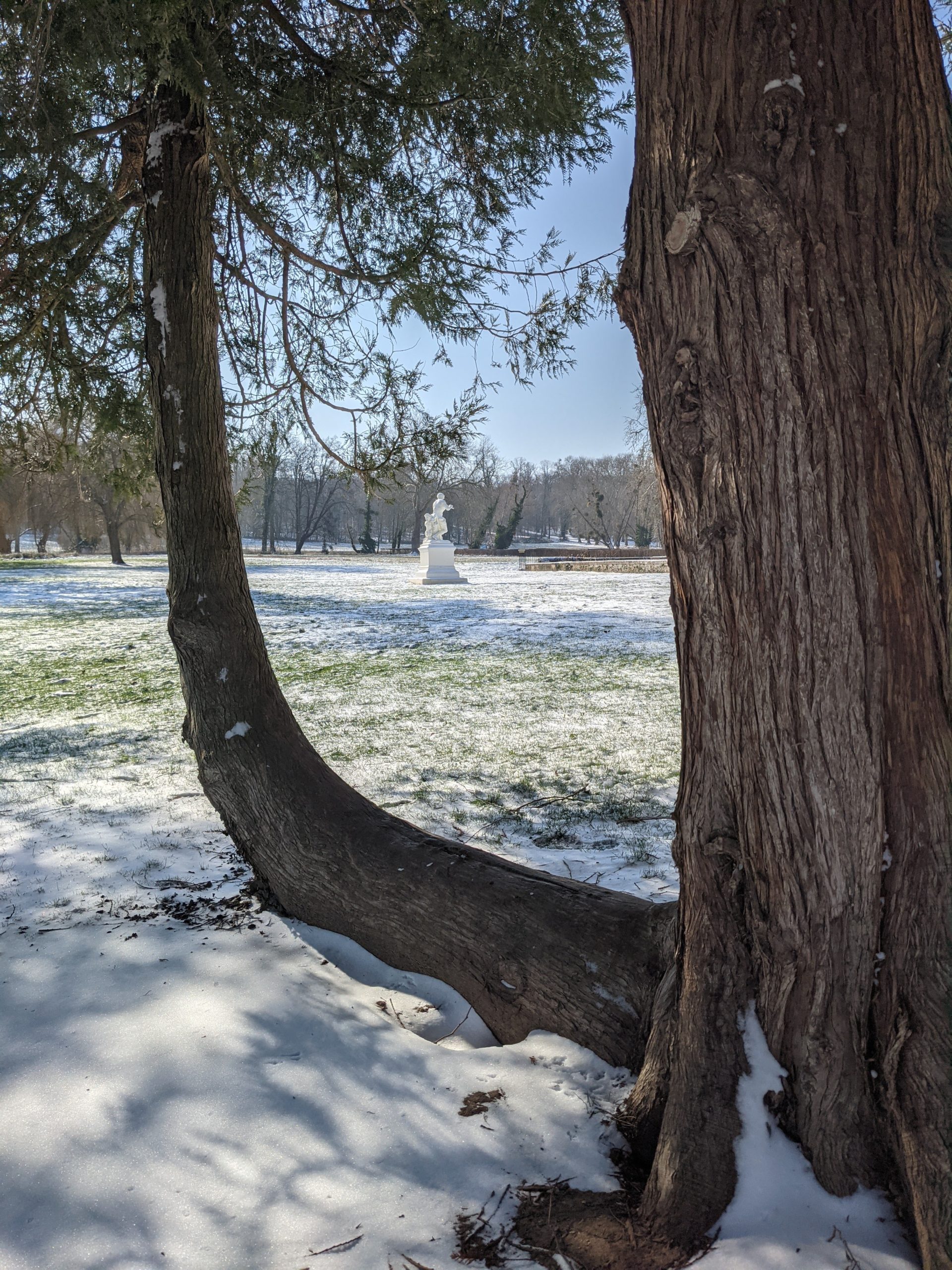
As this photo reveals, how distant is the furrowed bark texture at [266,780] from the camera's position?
2375 mm

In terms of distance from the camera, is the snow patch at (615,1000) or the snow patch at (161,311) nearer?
the snow patch at (615,1000)

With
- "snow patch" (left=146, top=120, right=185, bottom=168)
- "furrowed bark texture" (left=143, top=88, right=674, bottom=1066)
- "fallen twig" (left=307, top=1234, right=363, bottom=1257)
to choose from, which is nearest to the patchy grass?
"furrowed bark texture" (left=143, top=88, right=674, bottom=1066)

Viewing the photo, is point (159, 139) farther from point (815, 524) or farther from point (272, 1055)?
point (272, 1055)

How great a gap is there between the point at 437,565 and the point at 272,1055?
19.9 metres

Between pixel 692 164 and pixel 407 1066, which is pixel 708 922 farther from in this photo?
pixel 692 164

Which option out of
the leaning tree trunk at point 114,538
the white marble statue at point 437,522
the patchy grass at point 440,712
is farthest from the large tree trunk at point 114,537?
the patchy grass at point 440,712

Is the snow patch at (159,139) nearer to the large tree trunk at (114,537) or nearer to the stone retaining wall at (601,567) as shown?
the stone retaining wall at (601,567)

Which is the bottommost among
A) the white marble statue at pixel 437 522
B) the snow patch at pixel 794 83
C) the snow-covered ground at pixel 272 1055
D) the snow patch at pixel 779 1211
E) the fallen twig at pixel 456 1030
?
the fallen twig at pixel 456 1030

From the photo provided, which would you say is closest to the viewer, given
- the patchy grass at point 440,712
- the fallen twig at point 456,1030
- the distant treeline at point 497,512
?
the fallen twig at point 456,1030

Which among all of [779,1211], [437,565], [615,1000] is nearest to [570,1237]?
[779,1211]

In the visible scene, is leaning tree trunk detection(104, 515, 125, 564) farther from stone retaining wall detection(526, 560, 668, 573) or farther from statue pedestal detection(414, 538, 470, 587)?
stone retaining wall detection(526, 560, 668, 573)

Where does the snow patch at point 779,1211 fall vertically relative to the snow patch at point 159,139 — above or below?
below

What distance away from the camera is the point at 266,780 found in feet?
9.80

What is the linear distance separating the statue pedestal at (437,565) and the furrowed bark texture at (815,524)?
19.3 meters
